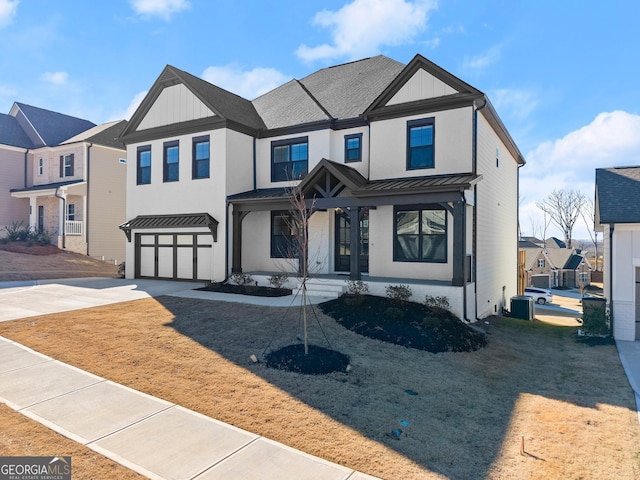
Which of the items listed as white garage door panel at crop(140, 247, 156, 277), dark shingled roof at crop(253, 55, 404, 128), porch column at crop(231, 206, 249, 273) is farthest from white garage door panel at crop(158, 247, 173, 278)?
dark shingled roof at crop(253, 55, 404, 128)

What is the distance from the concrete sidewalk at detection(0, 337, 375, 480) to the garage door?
10681 mm

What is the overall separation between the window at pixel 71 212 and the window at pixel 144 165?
10163mm

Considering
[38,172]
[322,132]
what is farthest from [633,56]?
[38,172]

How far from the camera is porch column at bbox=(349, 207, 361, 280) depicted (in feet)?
43.9

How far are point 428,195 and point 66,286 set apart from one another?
14857mm

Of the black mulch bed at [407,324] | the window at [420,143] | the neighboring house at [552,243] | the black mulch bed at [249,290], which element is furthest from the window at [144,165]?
the neighboring house at [552,243]

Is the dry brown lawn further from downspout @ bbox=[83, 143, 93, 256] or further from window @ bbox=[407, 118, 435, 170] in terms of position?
downspout @ bbox=[83, 143, 93, 256]

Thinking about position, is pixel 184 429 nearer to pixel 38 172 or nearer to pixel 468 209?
pixel 468 209

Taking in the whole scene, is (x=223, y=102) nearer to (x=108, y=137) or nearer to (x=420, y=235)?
(x=420, y=235)

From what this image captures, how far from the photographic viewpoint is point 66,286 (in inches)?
646

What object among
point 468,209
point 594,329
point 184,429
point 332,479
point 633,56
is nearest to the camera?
point 332,479

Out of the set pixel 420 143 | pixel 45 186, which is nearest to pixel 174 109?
pixel 420 143

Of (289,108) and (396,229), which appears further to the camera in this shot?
(289,108)

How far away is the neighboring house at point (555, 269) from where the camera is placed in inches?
2012
